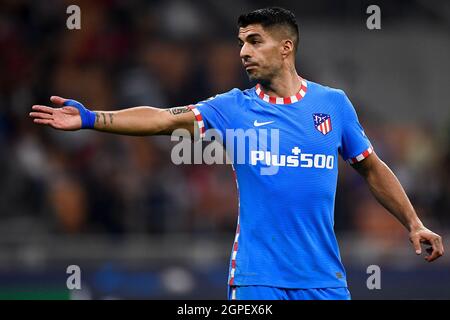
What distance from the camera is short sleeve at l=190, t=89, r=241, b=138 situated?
6250 millimetres

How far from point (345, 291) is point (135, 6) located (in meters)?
10.4

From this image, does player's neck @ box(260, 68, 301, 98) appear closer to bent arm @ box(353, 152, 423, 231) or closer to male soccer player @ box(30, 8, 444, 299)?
male soccer player @ box(30, 8, 444, 299)

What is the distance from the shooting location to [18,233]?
12492 mm

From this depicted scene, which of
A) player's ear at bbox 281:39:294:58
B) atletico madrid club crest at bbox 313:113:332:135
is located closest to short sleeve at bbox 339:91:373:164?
atletico madrid club crest at bbox 313:113:332:135

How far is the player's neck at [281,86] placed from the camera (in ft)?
21.0

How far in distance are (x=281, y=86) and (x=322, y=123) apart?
353 millimetres

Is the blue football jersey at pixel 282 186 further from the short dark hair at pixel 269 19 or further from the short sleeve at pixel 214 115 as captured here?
the short dark hair at pixel 269 19

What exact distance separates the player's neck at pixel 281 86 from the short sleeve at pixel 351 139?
1.09ft

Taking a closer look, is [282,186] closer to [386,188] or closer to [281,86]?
[281,86]

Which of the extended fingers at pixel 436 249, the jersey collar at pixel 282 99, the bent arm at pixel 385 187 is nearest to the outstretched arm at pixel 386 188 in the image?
the bent arm at pixel 385 187

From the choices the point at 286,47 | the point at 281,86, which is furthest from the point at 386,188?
the point at 286,47

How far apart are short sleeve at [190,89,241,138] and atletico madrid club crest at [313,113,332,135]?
52 cm

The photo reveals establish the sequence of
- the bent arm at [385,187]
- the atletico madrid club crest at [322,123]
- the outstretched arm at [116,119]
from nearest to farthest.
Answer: the outstretched arm at [116,119] < the atletico madrid club crest at [322,123] < the bent arm at [385,187]
